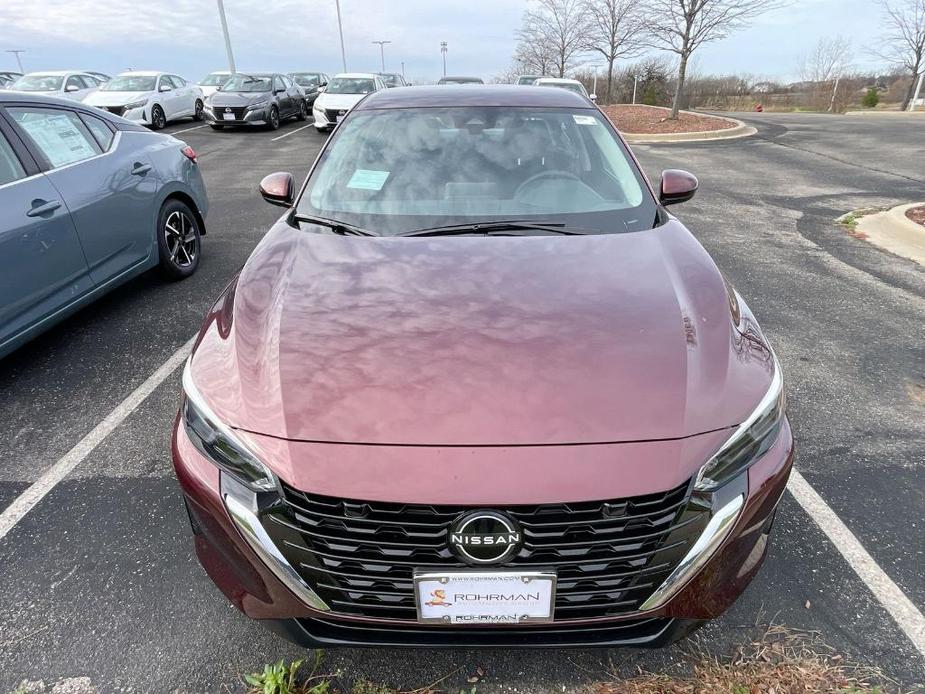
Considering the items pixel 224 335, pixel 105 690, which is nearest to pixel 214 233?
pixel 224 335

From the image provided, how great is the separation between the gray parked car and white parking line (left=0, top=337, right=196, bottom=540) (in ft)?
2.32

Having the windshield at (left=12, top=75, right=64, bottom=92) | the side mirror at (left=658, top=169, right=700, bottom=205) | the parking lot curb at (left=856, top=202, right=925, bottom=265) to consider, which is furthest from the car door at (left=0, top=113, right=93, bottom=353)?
the windshield at (left=12, top=75, right=64, bottom=92)

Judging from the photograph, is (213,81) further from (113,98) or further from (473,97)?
(473,97)

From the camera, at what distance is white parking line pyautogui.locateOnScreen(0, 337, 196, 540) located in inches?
97.9

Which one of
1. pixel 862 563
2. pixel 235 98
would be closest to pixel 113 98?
pixel 235 98

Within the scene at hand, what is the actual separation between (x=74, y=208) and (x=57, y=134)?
60cm

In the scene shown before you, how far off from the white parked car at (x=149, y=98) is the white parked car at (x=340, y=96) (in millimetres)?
4685

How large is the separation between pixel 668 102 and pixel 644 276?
34.2 m

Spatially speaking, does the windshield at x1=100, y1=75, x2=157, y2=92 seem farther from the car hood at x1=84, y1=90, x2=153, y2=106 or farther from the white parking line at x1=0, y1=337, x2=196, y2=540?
the white parking line at x1=0, y1=337, x2=196, y2=540

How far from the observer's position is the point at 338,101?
1523 centimetres

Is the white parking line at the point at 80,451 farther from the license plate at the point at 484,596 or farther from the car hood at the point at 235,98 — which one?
the car hood at the point at 235,98

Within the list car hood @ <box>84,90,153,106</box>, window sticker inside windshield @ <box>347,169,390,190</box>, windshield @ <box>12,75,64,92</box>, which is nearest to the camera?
window sticker inside windshield @ <box>347,169,390,190</box>

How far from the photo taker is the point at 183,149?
17.2ft

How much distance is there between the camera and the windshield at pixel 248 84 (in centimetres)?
1753
